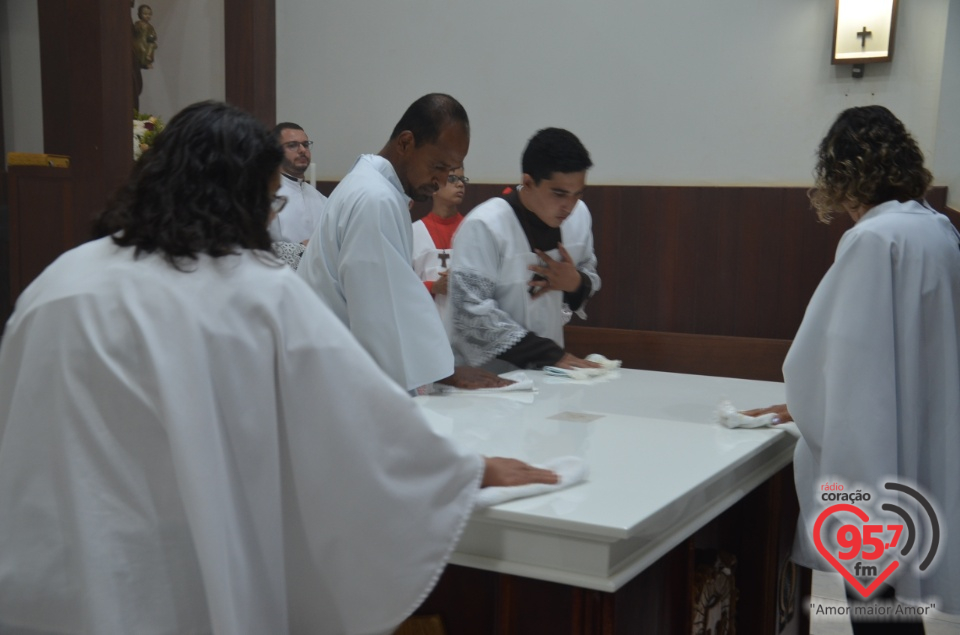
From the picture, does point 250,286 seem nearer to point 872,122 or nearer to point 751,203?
point 872,122

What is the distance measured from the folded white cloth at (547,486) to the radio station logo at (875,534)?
85 cm

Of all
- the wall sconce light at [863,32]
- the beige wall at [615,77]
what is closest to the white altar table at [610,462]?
the beige wall at [615,77]

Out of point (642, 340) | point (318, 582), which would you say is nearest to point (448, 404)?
point (318, 582)

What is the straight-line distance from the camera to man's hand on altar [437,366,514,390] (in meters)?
2.92

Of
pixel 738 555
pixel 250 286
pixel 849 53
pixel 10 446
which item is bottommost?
pixel 738 555

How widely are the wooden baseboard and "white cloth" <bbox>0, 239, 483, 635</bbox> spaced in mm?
3337

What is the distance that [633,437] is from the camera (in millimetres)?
2281

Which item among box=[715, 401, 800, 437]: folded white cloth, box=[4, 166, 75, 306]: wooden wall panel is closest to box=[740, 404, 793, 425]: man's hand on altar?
box=[715, 401, 800, 437]: folded white cloth

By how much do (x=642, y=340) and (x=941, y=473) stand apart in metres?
2.53

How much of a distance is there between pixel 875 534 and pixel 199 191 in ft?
6.05

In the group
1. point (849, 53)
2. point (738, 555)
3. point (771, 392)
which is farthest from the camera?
point (849, 53)

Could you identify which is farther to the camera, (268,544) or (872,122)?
(872,122)

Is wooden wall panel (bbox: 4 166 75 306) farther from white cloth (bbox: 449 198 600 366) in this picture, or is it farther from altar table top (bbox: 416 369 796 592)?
altar table top (bbox: 416 369 796 592)

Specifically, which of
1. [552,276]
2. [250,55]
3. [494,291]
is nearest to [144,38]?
[250,55]
